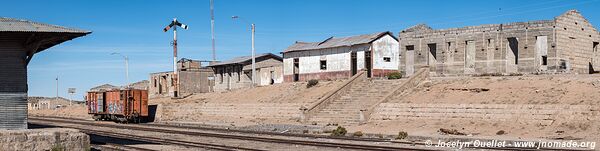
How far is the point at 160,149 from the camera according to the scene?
22562 millimetres

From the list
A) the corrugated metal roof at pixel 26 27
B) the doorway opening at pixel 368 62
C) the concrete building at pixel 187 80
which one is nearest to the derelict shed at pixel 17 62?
the corrugated metal roof at pixel 26 27

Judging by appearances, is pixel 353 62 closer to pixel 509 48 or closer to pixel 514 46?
pixel 509 48

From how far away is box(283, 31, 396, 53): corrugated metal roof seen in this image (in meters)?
53.3

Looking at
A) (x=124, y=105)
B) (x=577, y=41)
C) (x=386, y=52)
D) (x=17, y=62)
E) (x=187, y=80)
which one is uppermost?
(x=577, y=41)

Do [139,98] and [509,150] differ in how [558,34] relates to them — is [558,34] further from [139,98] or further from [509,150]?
[139,98]

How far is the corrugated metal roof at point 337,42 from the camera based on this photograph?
175ft

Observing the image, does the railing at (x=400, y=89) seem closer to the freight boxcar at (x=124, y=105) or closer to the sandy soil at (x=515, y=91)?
the sandy soil at (x=515, y=91)

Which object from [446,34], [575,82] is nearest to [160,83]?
[446,34]

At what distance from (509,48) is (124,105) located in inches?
1040

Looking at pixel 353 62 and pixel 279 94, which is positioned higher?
pixel 353 62

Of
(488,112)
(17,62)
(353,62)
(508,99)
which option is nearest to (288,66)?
(353,62)

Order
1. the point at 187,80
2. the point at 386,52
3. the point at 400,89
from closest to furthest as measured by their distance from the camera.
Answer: the point at 400,89
the point at 386,52
the point at 187,80

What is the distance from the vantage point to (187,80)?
76625 mm

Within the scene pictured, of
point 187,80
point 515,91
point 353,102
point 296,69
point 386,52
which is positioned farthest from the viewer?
point 187,80
